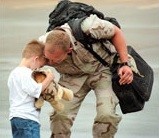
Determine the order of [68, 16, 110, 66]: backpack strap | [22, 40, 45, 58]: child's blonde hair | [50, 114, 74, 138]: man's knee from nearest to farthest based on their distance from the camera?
1. [22, 40, 45, 58]: child's blonde hair
2. [68, 16, 110, 66]: backpack strap
3. [50, 114, 74, 138]: man's knee

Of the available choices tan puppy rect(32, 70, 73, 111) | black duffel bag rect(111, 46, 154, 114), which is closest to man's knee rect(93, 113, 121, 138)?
black duffel bag rect(111, 46, 154, 114)

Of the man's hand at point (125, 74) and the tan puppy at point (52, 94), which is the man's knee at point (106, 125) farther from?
the tan puppy at point (52, 94)

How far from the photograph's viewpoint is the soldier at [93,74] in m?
6.59

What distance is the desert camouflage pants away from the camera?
6711 mm

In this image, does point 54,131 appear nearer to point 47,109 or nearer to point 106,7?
point 47,109

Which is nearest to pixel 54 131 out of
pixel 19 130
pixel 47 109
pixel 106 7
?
pixel 19 130

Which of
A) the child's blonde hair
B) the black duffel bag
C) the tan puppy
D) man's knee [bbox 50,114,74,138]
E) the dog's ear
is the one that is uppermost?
the child's blonde hair

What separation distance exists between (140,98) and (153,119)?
1.71 meters

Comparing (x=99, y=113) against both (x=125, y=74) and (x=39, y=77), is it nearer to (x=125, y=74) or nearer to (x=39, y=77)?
(x=125, y=74)

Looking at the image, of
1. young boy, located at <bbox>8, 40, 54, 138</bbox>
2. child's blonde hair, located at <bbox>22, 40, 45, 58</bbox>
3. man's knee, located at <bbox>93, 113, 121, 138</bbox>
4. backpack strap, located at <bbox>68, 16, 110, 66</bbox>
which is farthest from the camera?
man's knee, located at <bbox>93, 113, 121, 138</bbox>

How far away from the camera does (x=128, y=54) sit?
22.9 ft

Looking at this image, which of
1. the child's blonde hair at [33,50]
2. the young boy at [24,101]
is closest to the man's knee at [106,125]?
the young boy at [24,101]

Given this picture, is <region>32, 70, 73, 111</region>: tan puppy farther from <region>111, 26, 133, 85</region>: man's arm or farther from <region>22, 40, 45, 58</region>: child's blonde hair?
<region>111, 26, 133, 85</region>: man's arm

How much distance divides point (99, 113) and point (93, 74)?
0.35 metres
